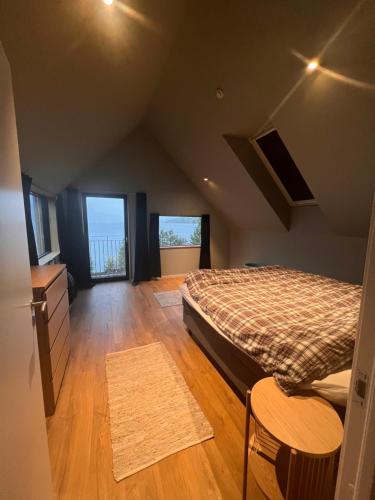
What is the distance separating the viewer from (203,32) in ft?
6.76

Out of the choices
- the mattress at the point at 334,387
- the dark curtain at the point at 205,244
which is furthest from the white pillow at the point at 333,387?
the dark curtain at the point at 205,244

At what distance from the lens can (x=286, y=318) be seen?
1.59 metres

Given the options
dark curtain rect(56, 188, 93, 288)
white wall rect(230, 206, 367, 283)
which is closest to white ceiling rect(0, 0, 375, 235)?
white wall rect(230, 206, 367, 283)

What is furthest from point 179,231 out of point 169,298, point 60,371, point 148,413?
point 148,413

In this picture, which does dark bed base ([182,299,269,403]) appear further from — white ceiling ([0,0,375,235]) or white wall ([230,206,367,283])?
white wall ([230,206,367,283])

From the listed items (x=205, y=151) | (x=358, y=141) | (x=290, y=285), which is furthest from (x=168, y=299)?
(x=358, y=141)

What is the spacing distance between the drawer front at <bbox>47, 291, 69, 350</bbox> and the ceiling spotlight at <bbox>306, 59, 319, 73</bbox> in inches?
116

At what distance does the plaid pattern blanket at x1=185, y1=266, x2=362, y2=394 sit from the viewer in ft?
3.91

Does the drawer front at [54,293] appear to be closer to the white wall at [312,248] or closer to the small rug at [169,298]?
the small rug at [169,298]

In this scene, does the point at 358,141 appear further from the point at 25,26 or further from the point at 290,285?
the point at 25,26

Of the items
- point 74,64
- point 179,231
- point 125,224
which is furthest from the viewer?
point 179,231

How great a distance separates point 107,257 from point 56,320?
3.44 metres

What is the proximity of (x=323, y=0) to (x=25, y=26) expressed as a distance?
185cm

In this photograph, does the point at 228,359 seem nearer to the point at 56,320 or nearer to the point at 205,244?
the point at 56,320
